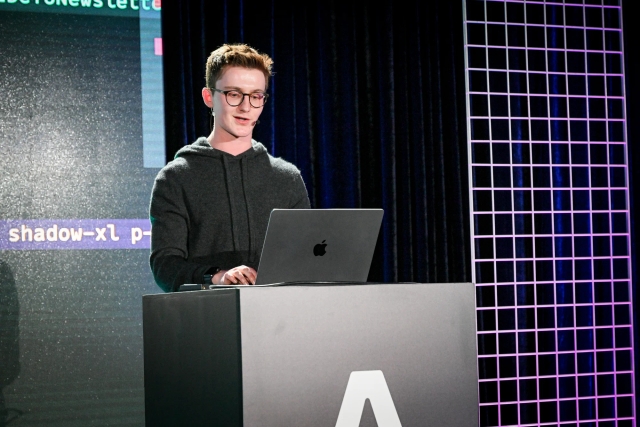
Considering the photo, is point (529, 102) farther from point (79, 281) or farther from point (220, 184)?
point (79, 281)

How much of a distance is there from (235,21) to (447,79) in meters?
1.20

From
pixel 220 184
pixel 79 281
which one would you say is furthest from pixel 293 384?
pixel 79 281

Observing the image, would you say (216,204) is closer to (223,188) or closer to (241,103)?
(223,188)

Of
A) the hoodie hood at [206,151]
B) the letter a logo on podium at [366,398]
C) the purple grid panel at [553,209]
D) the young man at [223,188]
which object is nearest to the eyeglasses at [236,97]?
the young man at [223,188]

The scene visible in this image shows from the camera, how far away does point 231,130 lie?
2721 millimetres

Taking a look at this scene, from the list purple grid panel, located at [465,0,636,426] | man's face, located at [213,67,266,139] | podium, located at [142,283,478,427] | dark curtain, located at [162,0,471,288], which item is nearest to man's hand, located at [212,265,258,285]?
podium, located at [142,283,478,427]

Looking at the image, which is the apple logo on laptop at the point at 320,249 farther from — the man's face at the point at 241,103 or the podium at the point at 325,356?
the man's face at the point at 241,103

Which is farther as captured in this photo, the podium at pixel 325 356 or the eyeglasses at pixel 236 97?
the eyeglasses at pixel 236 97

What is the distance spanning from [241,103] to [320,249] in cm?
95

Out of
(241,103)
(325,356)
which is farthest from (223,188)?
(325,356)

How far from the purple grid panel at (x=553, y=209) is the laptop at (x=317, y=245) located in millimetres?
2379

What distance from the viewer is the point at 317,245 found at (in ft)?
6.17

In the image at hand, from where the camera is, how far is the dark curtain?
4.03m

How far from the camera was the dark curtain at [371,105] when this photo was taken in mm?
4027
